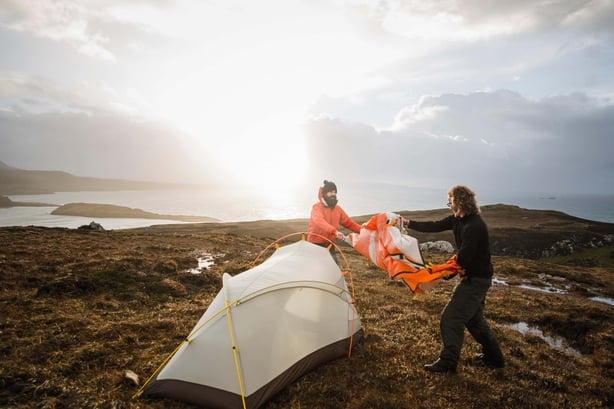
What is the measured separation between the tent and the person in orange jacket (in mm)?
1235

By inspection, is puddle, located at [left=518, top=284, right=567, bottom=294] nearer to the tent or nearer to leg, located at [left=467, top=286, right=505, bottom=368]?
leg, located at [left=467, top=286, right=505, bottom=368]

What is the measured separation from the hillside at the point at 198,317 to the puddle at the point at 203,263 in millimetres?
336

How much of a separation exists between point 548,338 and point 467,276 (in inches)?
271

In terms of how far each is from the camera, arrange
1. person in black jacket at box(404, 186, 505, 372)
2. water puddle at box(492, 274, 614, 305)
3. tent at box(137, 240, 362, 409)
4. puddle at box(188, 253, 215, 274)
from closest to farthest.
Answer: tent at box(137, 240, 362, 409), person in black jacket at box(404, 186, 505, 372), puddle at box(188, 253, 215, 274), water puddle at box(492, 274, 614, 305)

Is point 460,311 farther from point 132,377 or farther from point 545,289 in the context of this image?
point 545,289

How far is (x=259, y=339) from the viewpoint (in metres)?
6.15

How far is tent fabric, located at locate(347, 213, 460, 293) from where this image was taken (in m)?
6.88

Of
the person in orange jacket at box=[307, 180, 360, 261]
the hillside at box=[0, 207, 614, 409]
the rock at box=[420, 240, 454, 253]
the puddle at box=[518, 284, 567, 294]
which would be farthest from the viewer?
the rock at box=[420, 240, 454, 253]

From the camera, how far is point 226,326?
20.3ft

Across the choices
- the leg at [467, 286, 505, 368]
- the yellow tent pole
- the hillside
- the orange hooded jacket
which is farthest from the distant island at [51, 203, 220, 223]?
the leg at [467, 286, 505, 368]

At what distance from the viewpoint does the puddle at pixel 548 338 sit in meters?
9.30

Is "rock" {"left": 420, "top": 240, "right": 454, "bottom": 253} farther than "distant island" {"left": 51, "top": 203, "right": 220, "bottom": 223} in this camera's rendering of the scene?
No

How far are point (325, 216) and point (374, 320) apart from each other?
14.1ft

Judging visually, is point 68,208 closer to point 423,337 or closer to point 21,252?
point 21,252
